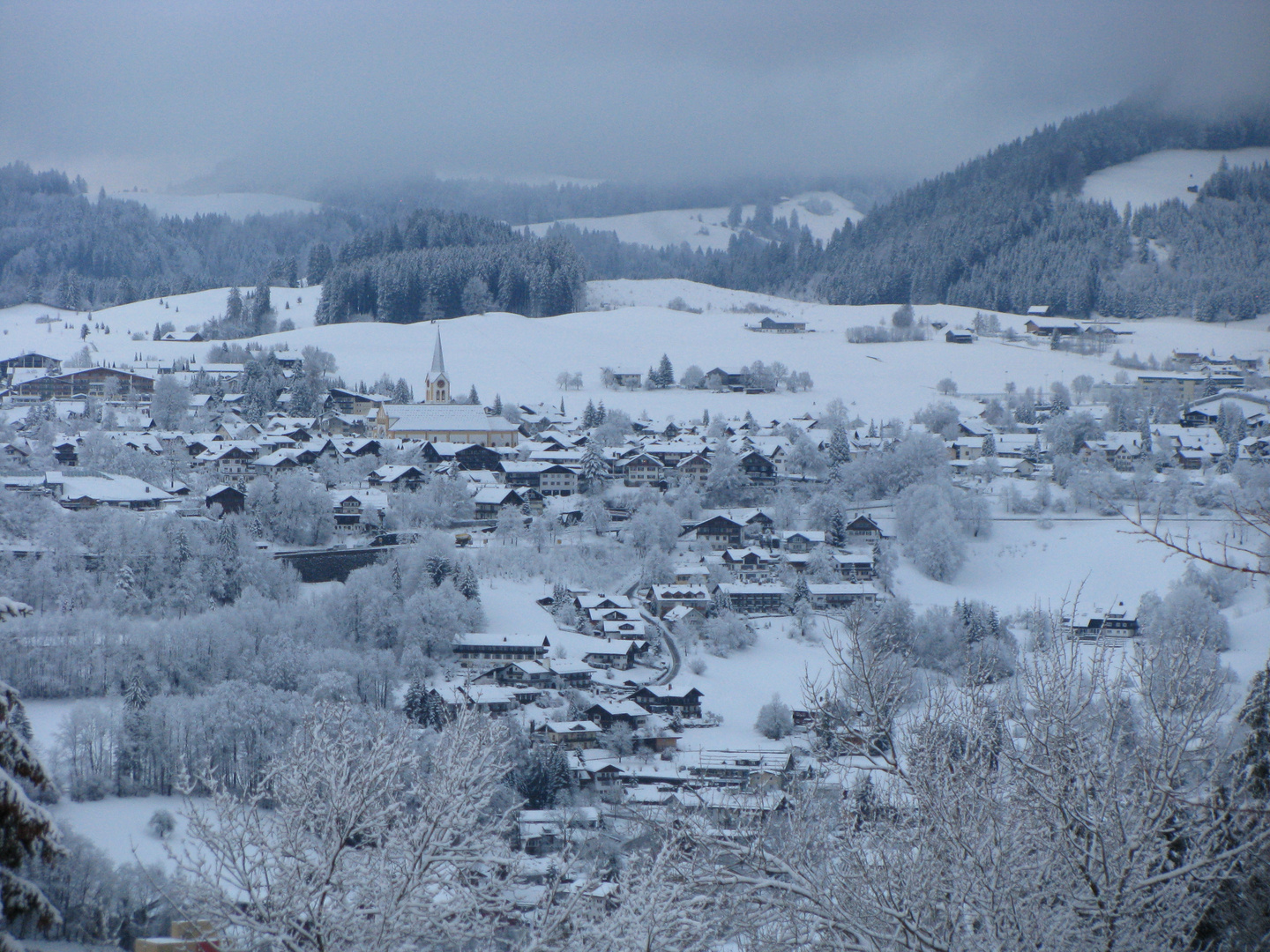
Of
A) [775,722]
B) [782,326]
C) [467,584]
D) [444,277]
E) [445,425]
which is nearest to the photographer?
[775,722]

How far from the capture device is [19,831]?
219 centimetres

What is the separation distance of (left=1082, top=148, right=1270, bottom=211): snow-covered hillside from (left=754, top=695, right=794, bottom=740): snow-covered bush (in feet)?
156

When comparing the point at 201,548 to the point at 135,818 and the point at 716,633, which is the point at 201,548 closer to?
the point at 135,818

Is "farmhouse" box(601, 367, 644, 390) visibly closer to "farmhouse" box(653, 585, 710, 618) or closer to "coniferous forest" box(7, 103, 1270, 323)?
"coniferous forest" box(7, 103, 1270, 323)

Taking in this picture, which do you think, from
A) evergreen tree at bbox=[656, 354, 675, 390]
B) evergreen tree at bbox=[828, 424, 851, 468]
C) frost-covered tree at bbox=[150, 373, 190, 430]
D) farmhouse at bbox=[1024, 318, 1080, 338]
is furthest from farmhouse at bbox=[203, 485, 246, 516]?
farmhouse at bbox=[1024, 318, 1080, 338]

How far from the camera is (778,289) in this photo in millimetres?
56250

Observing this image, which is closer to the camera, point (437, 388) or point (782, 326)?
point (437, 388)

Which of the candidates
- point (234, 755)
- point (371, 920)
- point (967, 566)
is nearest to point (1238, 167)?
point (967, 566)

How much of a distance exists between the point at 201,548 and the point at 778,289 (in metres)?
44.1

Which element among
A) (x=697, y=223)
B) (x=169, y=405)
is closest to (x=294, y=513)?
(x=169, y=405)

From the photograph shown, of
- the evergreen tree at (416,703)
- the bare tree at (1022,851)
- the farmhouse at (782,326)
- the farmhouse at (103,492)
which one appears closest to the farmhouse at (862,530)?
the evergreen tree at (416,703)

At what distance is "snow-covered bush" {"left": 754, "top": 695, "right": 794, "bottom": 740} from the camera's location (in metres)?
12.1

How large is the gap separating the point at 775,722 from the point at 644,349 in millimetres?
26027

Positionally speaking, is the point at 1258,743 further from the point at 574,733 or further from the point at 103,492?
the point at 103,492
